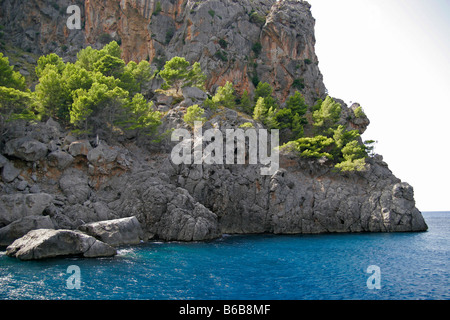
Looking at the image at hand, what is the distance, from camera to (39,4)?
8581cm

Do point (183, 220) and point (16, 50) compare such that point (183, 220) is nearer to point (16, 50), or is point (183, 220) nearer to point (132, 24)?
point (132, 24)

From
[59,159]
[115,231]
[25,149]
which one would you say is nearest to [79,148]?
[59,159]

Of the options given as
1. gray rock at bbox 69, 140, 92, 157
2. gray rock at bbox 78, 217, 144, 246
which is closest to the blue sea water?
gray rock at bbox 78, 217, 144, 246

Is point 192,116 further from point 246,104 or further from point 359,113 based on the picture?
point 359,113

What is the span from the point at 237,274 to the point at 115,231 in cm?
1710

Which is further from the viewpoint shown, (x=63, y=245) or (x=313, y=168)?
(x=313, y=168)

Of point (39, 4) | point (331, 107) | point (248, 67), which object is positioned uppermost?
point (39, 4)

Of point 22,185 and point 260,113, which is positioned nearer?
point 22,185

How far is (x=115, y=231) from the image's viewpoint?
34156mm

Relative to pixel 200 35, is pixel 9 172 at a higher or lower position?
lower

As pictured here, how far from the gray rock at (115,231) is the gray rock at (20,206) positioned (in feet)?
18.6
